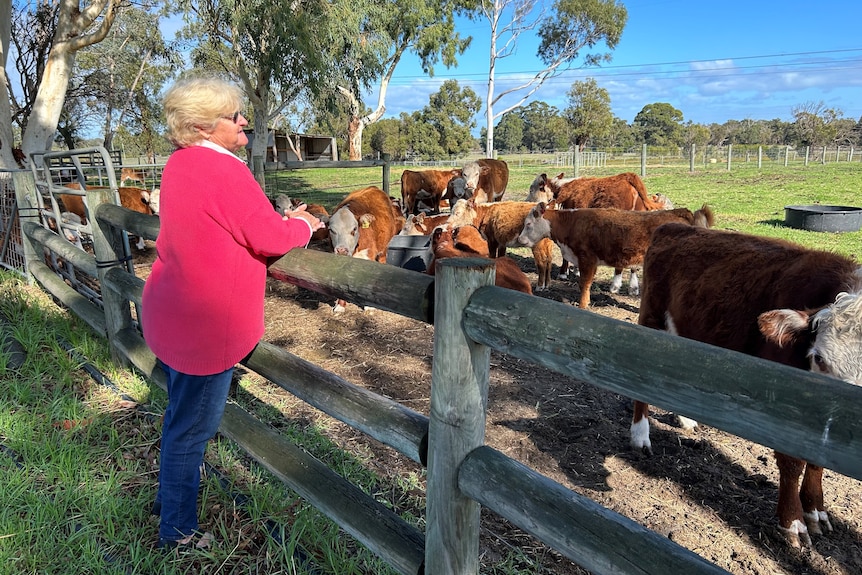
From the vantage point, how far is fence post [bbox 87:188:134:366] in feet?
13.7

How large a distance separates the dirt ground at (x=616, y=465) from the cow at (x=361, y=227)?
77.6 inches

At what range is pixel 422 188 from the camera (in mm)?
15945

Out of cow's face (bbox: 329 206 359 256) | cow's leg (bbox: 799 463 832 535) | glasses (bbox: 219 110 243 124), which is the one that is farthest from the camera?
cow's face (bbox: 329 206 359 256)

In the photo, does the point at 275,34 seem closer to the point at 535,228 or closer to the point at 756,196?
the point at 535,228

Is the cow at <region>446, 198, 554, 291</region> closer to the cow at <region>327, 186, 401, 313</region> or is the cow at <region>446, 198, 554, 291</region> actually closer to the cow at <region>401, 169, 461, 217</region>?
the cow at <region>327, 186, 401, 313</region>

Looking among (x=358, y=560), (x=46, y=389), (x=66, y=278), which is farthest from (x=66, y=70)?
(x=358, y=560)

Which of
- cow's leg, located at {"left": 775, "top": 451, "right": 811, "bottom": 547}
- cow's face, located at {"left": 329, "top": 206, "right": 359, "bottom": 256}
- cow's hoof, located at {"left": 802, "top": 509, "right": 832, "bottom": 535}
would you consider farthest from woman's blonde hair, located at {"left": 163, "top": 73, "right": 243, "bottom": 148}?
cow's face, located at {"left": 329, "top": 206, "right": 359, "bottom": 256}

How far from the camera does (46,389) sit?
4168 millimetres

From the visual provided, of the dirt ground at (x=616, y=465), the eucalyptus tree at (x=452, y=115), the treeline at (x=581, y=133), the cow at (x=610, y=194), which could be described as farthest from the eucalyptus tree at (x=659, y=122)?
the dirt ground at (x=616, y=465)

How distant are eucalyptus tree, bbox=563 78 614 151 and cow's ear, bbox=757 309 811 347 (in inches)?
2061

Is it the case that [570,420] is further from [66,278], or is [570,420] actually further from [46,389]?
[66,278]

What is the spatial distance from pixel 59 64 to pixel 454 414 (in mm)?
13013

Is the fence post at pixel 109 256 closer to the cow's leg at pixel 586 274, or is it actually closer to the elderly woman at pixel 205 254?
Result: the elderly woman at pixel 205 254

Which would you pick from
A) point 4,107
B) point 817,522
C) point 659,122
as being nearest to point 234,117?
point 817,522
